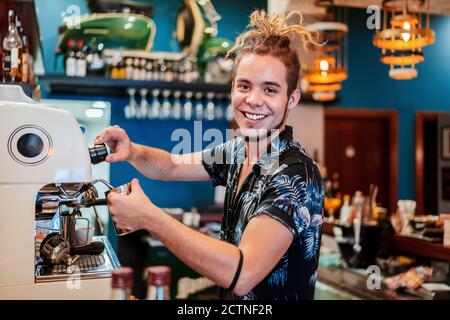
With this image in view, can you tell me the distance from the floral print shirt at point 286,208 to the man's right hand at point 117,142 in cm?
26

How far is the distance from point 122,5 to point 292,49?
2.54 meters

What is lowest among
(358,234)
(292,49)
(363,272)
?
(363,272)

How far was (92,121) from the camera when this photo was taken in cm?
107

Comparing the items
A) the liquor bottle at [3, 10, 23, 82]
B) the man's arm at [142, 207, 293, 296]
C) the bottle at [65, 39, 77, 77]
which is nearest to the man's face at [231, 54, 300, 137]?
the man's arm at [142, 207, 293, 296]

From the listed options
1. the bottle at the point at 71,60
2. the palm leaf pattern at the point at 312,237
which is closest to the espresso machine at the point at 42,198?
the palm leaf pattern at the point at 312,237

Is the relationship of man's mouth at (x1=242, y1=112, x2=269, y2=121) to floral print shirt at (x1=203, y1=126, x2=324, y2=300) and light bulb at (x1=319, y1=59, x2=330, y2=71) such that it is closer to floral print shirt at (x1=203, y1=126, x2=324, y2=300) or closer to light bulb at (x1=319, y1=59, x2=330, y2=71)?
floral print shirt at (x1=203, y1=126, x2=324, y2=300)

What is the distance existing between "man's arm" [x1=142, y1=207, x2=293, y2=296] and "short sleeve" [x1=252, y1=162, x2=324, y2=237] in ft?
0.12

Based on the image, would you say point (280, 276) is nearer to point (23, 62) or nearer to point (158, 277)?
point (158, 277)

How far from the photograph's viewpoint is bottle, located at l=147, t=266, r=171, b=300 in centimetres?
88

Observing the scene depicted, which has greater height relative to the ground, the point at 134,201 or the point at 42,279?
the point at 134,201

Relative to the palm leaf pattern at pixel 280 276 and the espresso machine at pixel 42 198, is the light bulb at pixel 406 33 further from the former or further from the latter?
the espresso machine at pixel 42 198

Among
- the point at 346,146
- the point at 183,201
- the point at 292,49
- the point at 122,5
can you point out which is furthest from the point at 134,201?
the point at 346,146

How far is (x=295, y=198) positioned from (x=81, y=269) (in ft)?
1.47

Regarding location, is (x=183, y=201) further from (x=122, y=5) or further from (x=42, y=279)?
(x=122, y=5)
